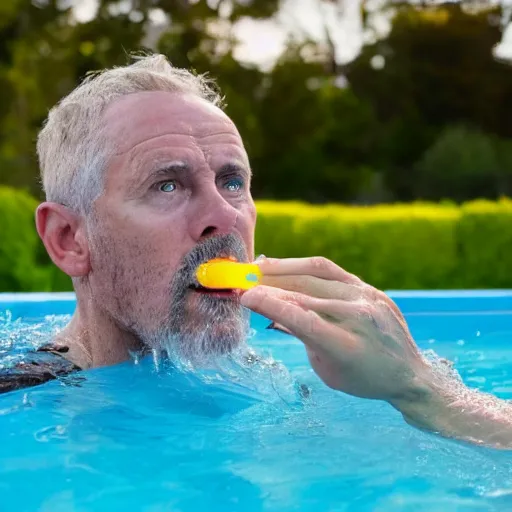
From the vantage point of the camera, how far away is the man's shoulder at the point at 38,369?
258cm

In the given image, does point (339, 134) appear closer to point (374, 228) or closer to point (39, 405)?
point (374, 228)

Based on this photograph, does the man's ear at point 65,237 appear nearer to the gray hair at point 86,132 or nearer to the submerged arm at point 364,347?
the gray hair at point 86,132

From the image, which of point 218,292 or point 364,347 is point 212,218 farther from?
point 364,347

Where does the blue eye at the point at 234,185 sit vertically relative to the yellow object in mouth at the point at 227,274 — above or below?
above

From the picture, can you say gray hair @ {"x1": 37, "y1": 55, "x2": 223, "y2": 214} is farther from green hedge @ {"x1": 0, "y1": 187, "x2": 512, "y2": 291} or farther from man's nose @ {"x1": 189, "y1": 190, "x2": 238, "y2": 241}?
green hedge @ {"x1": 0, "y1": 187, "x2": 512, "y2": 291}

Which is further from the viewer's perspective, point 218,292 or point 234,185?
point 234,185

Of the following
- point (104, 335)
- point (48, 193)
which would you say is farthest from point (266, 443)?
point (48, 193)

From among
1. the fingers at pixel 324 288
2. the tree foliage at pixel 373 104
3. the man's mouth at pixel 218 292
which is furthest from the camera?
the tree foliage at pixel 373 104

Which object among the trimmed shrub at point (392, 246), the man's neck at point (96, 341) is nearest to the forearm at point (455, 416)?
the man's neck at point (96, 341)

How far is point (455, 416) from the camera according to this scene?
1979 mm

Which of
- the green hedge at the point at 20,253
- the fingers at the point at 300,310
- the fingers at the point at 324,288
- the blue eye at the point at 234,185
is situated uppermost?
the green hedge at the point at 20,253

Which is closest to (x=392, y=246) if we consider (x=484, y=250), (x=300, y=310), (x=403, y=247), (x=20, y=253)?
(x=403, y=247)

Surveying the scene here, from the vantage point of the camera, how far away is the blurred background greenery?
2189 centimetres

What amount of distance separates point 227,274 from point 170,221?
0.26 meters
